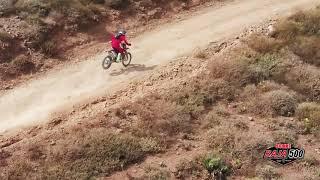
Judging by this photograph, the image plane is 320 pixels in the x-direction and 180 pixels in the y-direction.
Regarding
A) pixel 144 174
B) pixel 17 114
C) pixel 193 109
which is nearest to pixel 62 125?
pixel 17 114

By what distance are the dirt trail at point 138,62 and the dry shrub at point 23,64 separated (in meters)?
1.10

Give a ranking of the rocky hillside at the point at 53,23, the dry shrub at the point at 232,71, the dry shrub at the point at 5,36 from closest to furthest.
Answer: the dry shrub at the point at 232,71, the rocky hillside at the point at 53,23, the dry shrub at the point at 5,36

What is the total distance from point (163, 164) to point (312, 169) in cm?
623

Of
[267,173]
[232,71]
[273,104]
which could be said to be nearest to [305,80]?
[273,104]

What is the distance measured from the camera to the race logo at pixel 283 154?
73.9ft

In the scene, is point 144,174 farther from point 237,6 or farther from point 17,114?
point 237,6

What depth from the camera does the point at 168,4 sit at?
3303 cm

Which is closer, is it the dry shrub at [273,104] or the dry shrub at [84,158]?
the dry shrub at [84,158]

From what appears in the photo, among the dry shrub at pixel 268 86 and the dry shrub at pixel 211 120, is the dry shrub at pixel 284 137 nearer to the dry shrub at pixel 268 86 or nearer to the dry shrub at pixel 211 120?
the dry shrub at pixel 211 120

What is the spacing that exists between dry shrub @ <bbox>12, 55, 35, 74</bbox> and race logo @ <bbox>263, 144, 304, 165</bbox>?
41.1 feet

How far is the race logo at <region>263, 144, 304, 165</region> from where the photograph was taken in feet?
73.9

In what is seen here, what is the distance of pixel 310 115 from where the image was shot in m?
24.4

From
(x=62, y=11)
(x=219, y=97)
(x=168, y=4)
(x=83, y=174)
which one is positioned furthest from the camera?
(x=168, y=4)

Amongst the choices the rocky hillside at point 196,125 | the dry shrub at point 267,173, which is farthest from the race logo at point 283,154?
the dry shrub at point 267,173
